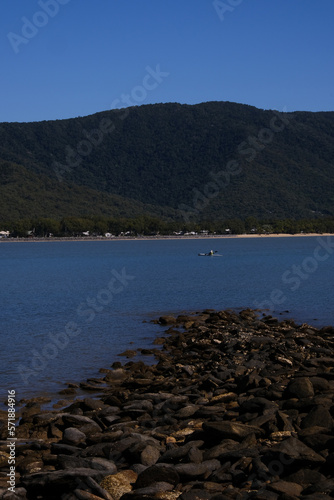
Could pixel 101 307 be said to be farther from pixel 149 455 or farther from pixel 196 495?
pixel 196 495

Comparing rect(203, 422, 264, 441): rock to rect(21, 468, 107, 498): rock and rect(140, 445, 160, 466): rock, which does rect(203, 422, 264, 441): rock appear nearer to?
rect(140, 445, 160, 466): rock

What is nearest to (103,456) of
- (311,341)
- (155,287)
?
(311,341)

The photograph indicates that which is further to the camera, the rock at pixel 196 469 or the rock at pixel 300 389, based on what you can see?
the rock at pixel 300 389

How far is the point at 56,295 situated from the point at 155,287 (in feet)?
28.3

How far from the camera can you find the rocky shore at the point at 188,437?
29.9 ft

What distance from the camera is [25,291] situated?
52000 mm

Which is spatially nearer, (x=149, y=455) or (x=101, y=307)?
(x=149, y=455)

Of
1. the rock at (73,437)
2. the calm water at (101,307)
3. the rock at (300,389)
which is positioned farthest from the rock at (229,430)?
the calm water at (101,307)

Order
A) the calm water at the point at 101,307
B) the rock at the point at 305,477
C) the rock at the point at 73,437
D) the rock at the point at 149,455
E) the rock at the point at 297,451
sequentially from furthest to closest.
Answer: the calm water at the point at 101,307 < the rock at the point at 73,437 < the rock at the point at 149,455 < the rock at the point at 297,451 < the rock at the point at 305,477

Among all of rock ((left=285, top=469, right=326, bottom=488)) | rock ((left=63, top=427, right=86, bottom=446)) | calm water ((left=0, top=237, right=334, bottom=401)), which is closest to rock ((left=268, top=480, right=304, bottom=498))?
rock ((left=285, top=469, right=326, bottom=488))

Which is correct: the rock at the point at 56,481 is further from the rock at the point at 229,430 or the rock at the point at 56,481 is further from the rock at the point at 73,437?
the rock at the point at 73,437

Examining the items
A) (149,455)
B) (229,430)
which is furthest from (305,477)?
(149,455)

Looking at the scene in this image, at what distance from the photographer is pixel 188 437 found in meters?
11.1

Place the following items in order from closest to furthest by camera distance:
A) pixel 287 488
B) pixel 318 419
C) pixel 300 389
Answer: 1. pixel 287 488
2. pixel 318 419
3. pixel 300 389
